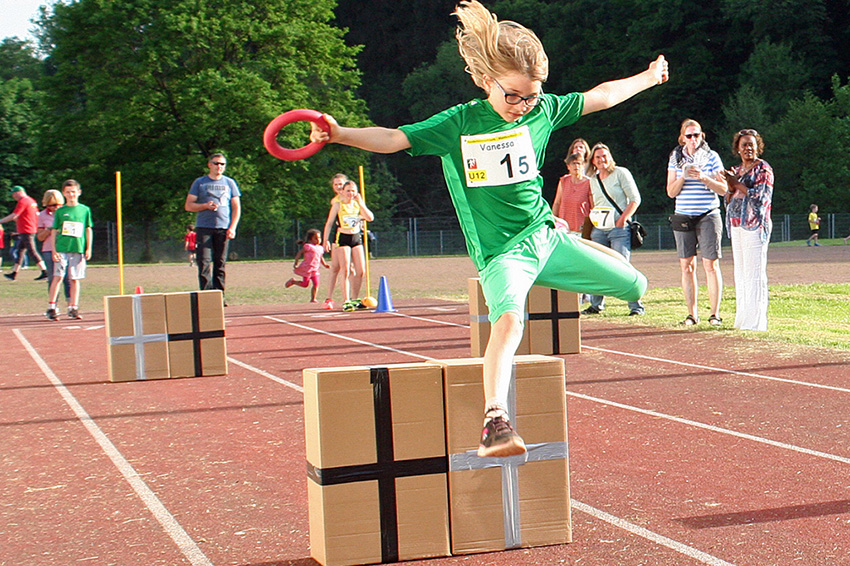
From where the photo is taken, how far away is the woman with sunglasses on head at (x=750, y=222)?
36.3ft

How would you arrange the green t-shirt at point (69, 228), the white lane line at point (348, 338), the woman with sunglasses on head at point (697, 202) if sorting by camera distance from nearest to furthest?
the white lane line at point (348, 338)
the woman with sunglasses on head at point (697, 202)
the green t-shirt at point (69, 228)

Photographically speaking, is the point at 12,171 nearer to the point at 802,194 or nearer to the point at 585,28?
the point at 585,28

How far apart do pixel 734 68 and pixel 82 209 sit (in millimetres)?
53368

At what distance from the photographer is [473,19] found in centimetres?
472

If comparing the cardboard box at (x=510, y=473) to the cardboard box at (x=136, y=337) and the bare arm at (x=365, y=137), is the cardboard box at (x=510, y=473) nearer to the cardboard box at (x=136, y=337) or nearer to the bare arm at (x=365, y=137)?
the bare arm at (x=365, y=137)

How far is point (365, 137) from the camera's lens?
4551mm

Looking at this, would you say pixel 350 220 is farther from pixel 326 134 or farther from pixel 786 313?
pixel 326 134

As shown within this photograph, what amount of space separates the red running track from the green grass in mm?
767

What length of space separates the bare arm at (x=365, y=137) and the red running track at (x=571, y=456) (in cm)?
178

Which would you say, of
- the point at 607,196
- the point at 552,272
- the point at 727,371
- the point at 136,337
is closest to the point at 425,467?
the point at 552,272

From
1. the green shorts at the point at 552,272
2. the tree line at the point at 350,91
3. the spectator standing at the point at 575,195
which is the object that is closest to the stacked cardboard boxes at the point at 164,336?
the green shorts at the point at 552,272

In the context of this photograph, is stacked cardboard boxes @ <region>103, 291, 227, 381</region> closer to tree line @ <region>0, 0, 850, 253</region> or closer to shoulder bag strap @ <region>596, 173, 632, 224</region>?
shoulder bag strap @ <region>596, 173, 632, 224</region>

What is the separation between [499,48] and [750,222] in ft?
23.9

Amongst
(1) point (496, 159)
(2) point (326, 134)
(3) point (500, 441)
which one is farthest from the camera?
(1) point (496, 159)
